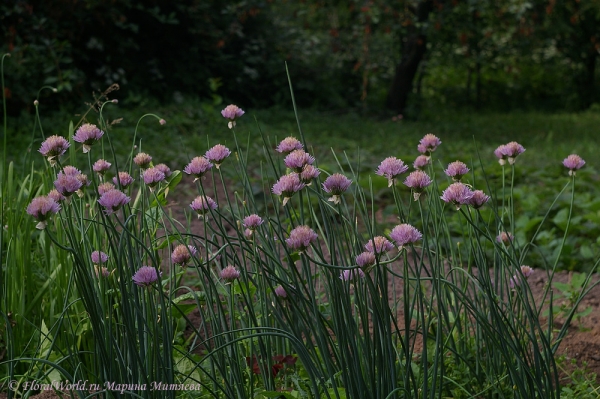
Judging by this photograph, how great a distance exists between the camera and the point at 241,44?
961 cm

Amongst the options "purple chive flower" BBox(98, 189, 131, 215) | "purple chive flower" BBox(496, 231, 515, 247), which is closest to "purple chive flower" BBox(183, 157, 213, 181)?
"purple chive flower" BBox(98, 189, 131, 215)

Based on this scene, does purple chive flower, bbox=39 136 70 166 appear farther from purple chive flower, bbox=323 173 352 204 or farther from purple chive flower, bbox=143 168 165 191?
purple chive flower, bbox=323 173 352 204

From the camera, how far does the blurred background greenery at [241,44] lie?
22.6ft

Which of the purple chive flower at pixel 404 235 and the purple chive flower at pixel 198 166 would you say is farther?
the purple chive flower at pixel 198 166

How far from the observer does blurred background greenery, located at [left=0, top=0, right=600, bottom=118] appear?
22.6 ft

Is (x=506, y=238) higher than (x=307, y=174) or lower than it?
lower

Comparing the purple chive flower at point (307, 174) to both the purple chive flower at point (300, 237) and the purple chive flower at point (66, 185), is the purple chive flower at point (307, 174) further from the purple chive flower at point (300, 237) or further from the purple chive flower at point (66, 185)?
the purple chive flower at point (66, 185)

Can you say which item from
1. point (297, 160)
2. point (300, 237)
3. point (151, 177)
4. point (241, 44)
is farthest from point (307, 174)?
point (241, 44)

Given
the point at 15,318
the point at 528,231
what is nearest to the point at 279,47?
the point at 528,231

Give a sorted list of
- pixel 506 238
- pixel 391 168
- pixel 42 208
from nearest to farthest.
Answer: pixel 42 208
pixel 391 168
pixel 506 238

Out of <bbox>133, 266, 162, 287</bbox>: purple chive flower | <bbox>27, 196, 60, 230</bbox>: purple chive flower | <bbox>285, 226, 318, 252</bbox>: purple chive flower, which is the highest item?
<bbox>27, 196, 60, 230</bbox>: purple chive flower

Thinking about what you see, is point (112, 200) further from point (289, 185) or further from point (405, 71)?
point (405, 71)

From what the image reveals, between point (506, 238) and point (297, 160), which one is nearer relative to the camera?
point (297, 160)

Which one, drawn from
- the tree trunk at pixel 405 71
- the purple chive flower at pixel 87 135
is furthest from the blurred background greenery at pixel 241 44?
the purple chive flower at pixel 87 135
